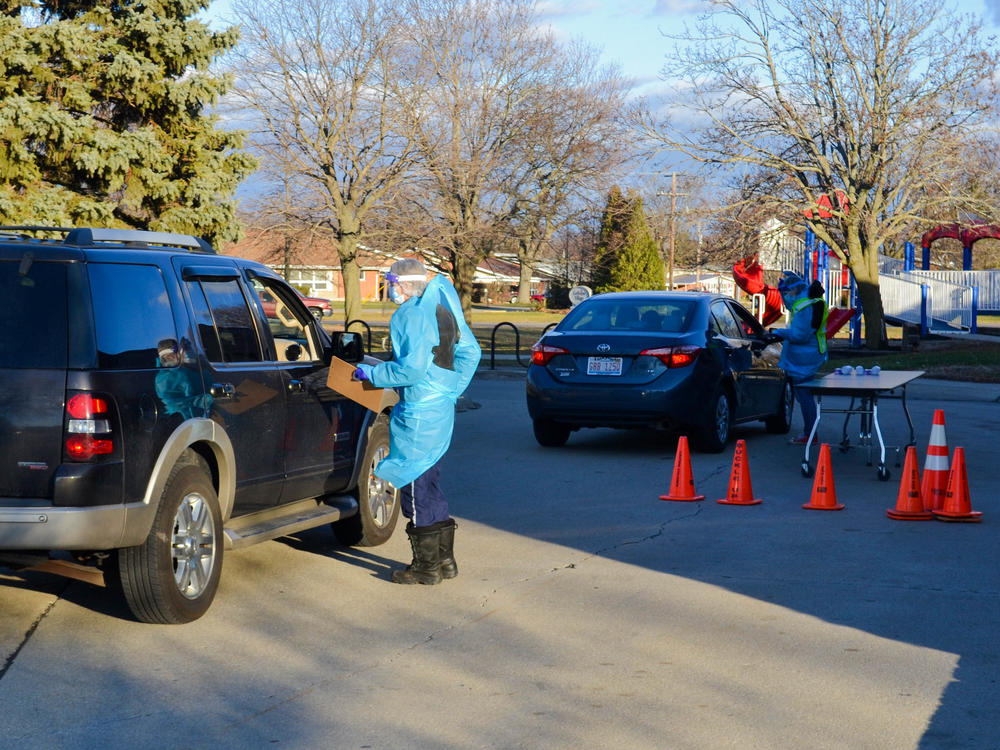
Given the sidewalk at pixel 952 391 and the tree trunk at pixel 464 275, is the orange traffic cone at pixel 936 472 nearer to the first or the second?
the sidewalk at pixel 952 391

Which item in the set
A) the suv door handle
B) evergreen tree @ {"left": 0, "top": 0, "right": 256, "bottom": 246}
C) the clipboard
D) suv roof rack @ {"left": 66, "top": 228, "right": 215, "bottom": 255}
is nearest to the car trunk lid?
the clipboard

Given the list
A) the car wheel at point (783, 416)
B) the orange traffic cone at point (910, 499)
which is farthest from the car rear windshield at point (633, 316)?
the orange traffic cone at point (910, 499)

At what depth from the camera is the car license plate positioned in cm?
1286

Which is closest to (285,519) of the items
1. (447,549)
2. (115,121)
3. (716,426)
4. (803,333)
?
→ (447,549)

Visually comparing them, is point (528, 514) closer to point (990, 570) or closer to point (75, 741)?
point (990, 570)

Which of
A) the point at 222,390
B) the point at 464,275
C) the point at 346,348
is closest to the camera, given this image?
the point at 222,390

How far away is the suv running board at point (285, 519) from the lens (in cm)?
690

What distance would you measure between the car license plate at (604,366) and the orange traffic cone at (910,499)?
3.69 metres

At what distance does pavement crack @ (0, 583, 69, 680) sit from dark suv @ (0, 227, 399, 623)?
39cm

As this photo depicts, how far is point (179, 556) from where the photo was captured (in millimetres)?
6391

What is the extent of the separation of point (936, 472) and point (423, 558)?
4504mm

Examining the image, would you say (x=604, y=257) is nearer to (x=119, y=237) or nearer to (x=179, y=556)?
(x=119, y=237)

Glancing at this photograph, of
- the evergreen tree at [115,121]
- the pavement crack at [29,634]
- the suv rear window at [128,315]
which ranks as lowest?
the pavement crack at [29,634]

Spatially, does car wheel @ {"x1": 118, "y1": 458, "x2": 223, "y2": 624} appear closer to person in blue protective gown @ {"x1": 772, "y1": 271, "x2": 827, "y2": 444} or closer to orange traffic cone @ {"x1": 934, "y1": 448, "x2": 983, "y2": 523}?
orange traffic cone @ {"x1": 934, "y1": 448, "x2": 983, "y2": 523}
